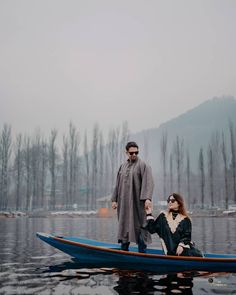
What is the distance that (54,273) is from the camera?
4590mm

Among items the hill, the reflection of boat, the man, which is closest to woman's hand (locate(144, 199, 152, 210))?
the man

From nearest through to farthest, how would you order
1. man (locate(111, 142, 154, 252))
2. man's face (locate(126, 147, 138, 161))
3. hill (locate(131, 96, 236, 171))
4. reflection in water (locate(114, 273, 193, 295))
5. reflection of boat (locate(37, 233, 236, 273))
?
reflection in water (locate(114, 273, 193, 295))
reflection of boat (locate(37, 233, 236, 273))
man (locate(111, 142, 154, 252))
man's face (locate(126, 147, 138, 161))
hill (locate(131, 96, 236, 171))

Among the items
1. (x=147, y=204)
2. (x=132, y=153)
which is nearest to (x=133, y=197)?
(x=147, y=204)

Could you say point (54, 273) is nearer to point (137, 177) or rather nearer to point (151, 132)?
point (137, 177)

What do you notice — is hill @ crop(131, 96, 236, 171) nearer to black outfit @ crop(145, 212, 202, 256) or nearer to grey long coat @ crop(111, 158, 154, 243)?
grey long coat @ crop(111, 158, 154, 243)

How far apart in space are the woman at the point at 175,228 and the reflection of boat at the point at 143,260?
0.24 m

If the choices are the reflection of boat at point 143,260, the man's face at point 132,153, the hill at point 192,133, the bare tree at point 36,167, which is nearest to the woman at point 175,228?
the reflection of boat at point 143,260

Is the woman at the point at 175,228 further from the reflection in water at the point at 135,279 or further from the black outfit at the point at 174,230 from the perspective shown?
the reflection in water at the point at 135,279

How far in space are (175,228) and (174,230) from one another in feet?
0.10

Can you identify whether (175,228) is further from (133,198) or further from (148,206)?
(133,198)

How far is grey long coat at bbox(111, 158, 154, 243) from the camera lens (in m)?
5.15

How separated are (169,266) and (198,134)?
170 metres

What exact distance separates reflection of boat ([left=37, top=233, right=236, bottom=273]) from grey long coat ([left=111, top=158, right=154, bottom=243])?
392 mm

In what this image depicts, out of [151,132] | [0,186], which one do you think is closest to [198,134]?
[151,132]
